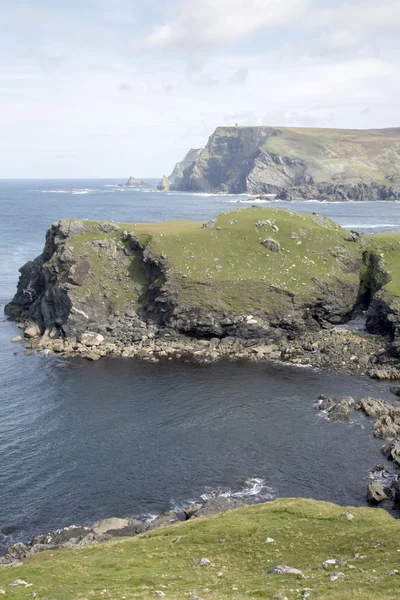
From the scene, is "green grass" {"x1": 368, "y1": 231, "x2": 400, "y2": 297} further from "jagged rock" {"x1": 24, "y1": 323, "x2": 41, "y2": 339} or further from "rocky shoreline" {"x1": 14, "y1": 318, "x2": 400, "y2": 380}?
"jagged rock" {"x1": 24, "y1": 323, "x2": 41, "y2": 339}

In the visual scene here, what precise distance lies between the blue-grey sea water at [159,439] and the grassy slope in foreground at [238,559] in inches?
365

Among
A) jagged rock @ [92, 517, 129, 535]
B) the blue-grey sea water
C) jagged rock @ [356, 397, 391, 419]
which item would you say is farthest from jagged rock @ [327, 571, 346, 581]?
jagged rock @ [356, 397, 391, 419]

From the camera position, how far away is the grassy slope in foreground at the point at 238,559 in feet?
103

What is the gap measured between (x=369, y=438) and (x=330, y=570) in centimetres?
3526

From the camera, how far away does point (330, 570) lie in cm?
3366

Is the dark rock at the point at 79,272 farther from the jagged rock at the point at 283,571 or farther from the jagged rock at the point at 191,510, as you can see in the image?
the jagged rock at the point at 283,571

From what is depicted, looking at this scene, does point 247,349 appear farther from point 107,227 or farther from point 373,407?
point 107,227

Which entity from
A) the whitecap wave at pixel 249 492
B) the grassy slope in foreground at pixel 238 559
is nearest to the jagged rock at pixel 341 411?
the whitecap wave at pixel 249 492

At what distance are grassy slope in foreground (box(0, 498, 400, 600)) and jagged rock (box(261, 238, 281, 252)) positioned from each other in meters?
69.5

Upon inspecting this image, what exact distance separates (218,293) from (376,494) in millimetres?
55721

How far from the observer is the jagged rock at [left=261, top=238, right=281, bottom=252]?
112000 millimetres

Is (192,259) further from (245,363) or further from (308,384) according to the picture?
(308,384)

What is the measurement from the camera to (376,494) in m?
52.9

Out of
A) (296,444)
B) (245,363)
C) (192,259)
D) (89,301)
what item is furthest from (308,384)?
(89,301)
